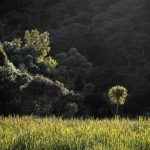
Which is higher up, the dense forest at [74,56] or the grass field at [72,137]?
the dense forest at [74,56]

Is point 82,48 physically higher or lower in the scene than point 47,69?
higher

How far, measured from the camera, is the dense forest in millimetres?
35156

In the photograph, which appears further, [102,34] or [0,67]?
[102,34]

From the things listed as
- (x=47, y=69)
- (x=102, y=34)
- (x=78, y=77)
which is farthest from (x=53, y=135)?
(x=102, y=34)

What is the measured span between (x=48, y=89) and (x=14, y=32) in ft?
114

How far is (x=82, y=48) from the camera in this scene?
61.7m

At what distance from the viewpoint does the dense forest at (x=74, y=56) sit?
35156 millimetres

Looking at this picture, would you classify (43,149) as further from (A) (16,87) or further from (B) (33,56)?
(B) (33,56)

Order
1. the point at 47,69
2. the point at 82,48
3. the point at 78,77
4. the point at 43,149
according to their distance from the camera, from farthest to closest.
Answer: the point at 82,48, the point at 78,77, the point at 47,69, the point at 43,149

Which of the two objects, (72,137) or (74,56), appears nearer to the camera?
(72,137)

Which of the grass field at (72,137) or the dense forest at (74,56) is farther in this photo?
the dense forest at (74,56)

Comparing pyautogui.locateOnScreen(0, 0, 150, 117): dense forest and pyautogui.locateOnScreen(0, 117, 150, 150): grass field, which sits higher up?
pyautogui.locateOnScreen(0, 0, 150, 117): dense forest

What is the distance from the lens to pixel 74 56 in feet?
175

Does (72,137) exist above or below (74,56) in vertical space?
below
